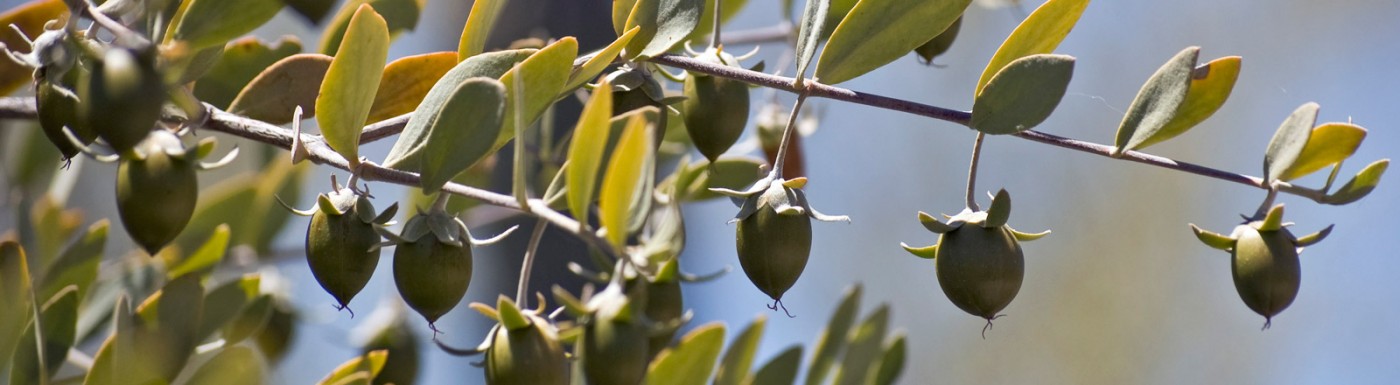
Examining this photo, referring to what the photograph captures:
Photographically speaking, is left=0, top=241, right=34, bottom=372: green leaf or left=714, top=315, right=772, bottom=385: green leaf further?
left=714, top=315, right=772, bottom=385: green leaf

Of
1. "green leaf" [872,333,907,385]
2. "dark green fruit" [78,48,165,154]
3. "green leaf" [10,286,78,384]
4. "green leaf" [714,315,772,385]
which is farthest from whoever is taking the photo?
"green leaf" [872,333,907,385]

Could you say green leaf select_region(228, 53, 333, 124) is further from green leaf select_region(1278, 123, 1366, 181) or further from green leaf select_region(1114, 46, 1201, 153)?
green leaf select_region(1278, 123, 1366, 181)

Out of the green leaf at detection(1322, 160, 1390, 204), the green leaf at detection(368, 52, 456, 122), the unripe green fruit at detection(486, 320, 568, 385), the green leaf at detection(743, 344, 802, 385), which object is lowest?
the green leaf at detection(743, 344, 802, 385)

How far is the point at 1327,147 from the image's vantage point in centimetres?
80

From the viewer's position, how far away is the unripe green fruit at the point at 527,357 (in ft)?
2.51

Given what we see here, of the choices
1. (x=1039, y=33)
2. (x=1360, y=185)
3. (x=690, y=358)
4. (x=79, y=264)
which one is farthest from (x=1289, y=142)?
(x=79, y=264)

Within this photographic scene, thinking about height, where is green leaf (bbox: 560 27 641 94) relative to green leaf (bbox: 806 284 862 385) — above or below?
above

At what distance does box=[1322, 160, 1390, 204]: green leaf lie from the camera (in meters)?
0.76

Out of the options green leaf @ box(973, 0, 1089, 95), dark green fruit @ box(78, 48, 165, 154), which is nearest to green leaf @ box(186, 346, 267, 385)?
dark green fruit @ box(78, 48, 165, 154)

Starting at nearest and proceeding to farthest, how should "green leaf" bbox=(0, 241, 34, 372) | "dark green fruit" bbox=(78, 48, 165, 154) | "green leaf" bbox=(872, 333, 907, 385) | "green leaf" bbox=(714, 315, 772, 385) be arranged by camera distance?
1. "dark green fruit" bbox=(78, 48, 165, 154)
2. "green leaf" bbox=(0, 241, 34, 372)
3. "green leaf" bbox=(714, 315, 772, 385)
4. "green leaf" bbox=(872, 333, 907, 385)

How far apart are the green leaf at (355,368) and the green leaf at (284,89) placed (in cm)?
17

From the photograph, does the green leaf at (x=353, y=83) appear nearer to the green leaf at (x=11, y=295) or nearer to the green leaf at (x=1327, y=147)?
the green leaf at (x=11, y=295)

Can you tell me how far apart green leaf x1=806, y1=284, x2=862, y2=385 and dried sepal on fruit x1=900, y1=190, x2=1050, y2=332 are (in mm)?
390

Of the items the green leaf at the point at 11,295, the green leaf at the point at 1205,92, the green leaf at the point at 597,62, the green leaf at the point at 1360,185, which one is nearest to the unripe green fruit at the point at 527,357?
the green leaf at the point at 597,62
